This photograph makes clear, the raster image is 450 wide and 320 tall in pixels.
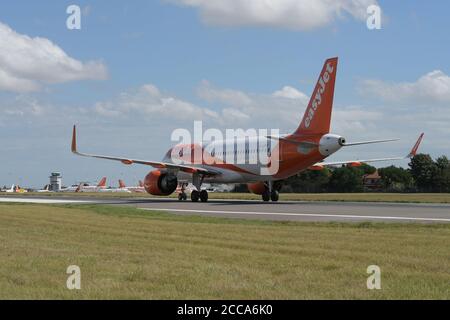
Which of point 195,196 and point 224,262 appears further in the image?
point 195,196

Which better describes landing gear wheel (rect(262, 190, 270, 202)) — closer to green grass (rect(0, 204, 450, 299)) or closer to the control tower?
green grass (rect(0, 204, 450, 299))

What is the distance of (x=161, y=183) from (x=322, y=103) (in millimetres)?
13705

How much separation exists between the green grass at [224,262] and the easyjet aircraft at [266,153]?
19588 mm

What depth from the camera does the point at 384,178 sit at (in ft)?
458

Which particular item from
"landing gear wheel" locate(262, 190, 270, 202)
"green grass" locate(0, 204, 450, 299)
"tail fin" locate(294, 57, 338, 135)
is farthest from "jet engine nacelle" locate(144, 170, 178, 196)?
"green grass" locate(0, 204, 450, 299)

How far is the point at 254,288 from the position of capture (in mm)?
8711

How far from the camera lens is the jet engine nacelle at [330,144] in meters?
36.4

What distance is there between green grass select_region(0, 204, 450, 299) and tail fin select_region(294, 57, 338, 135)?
19542mm

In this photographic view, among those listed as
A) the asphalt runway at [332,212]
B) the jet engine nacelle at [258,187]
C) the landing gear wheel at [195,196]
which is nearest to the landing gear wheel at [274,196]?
the jet engine nacelle at [258,187]

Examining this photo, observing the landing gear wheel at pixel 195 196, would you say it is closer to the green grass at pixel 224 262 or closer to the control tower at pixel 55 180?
the green grass at pixel 224 262

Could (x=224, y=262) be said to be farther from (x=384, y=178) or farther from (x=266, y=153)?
(x=384, y=178)

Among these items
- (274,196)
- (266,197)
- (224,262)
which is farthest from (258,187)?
(224,262)

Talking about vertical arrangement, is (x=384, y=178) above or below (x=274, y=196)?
above
